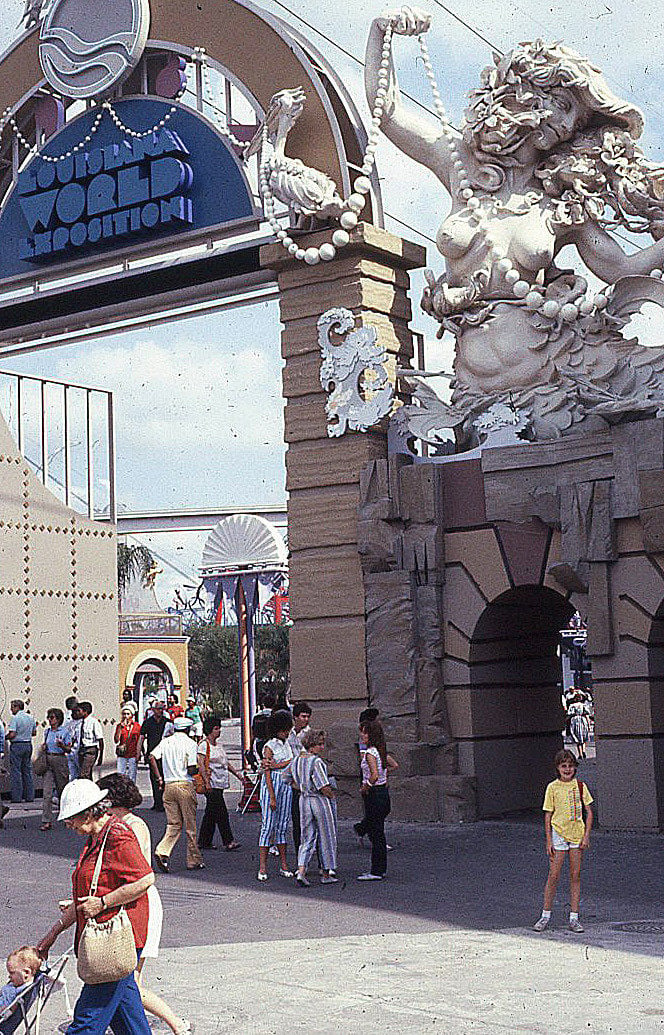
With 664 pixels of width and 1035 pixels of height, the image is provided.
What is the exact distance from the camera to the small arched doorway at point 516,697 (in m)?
16.7

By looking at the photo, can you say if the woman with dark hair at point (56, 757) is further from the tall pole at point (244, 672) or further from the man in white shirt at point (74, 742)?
the tall pole at point (244, 672)

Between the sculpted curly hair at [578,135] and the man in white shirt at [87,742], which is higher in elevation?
the sculpted curly hair at [578,135]

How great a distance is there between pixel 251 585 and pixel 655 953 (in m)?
22.8

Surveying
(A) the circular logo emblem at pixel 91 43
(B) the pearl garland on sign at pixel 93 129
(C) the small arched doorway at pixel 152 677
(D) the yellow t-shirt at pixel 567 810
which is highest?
(A) the circular logo emblem at pixel 91 43

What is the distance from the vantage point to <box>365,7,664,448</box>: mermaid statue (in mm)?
16156

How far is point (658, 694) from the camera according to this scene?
1524cm

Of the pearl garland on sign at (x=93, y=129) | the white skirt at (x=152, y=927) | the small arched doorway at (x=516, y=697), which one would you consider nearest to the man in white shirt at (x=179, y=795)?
the small arched doorway at (x=516, y=697)

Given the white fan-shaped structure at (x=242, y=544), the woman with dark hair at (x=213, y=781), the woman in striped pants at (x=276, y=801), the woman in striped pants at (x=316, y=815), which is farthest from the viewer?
the white fan-shaped structure at (x=242, y=544)

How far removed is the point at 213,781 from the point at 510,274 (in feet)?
22.5

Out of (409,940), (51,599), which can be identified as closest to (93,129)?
(51,599)

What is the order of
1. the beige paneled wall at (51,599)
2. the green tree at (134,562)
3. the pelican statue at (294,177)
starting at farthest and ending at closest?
the green tree at (134,562), the beige paneled wall at (51,599), the pelican statue at (294,177)

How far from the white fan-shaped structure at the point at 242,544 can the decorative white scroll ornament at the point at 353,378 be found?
53.4 ft

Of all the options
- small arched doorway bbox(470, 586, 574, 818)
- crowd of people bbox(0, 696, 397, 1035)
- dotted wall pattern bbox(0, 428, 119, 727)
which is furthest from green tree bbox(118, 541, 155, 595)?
small arched doorway bbox(470, 586, 574, 818)

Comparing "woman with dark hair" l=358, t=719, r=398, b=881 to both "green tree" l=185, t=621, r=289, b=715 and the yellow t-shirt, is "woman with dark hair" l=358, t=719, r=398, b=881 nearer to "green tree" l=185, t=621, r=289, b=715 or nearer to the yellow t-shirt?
the yellow t-shirt
